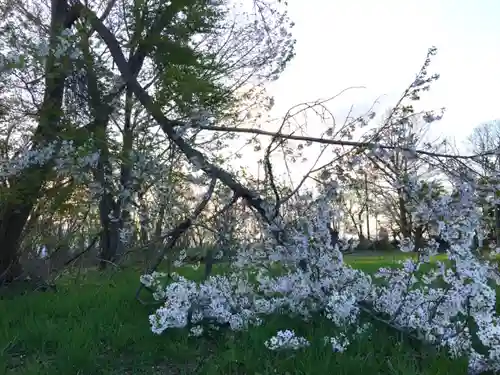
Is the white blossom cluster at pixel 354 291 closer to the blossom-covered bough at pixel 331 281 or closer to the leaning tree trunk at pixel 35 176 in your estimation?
the blossom-covered bough at pixel 331 281

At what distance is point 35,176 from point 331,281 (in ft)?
11.1

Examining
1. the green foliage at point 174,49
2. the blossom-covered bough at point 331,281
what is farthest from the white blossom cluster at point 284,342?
the green foliage at point 174,49

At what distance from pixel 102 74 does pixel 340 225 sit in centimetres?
285

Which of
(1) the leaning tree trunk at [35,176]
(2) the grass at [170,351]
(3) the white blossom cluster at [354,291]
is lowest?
(2) the grass at [170,351]

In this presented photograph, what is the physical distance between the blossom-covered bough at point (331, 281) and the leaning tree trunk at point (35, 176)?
703 millimetres

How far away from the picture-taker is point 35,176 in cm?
533

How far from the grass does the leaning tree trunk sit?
156 cm

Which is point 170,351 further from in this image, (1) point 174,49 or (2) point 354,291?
(1) point 174,49

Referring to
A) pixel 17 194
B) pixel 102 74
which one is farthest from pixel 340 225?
pixel 17 194

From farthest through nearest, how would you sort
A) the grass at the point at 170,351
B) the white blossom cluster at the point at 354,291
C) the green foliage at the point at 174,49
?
1. the green foliage at the point at 174,49
2. the white blossom cluster at the point at 354,291
3. the grass at the point at 170,351

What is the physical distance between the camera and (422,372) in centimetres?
260

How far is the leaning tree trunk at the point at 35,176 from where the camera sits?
5.14m

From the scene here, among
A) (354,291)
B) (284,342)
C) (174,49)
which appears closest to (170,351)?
(284,342)

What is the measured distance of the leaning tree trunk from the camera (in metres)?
5.14
